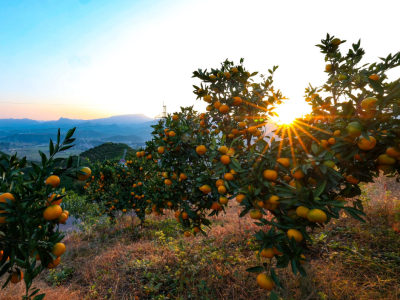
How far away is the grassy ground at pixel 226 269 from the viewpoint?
7.77ft

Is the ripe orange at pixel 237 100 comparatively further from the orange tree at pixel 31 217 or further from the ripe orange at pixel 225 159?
the orange tree at pixel 31 217

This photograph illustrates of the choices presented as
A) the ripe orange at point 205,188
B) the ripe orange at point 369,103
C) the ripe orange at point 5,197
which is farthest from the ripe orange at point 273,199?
the ripe orange at point 5,197

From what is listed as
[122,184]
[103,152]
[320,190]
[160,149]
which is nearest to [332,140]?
[320,190]

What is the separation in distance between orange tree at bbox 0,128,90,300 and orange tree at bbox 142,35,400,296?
4.00ft

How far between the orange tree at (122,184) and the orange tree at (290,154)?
9.59ft

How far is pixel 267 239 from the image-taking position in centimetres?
145

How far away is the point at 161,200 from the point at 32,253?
5.50 feet

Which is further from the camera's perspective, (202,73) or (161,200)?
(161,200)

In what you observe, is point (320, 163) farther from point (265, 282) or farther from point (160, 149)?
point (160, 149)

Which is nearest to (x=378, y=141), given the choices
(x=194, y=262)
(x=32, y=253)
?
(x=32, y=253)

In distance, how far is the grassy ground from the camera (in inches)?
93.2

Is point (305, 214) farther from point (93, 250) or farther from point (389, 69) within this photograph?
point (93, 250)

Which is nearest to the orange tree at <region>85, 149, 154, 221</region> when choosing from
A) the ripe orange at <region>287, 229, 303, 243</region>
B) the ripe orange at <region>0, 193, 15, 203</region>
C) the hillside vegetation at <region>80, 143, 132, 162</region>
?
the ripe orange at <region>0, 193, 15, 203</region>

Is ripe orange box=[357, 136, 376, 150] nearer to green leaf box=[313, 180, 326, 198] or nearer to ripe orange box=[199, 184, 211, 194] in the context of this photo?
green leaf box=[313, 180, 326, 198]
